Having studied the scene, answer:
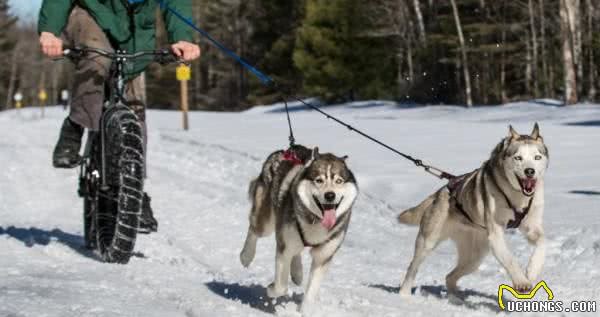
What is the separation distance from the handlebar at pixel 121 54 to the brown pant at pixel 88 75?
0.37 ft

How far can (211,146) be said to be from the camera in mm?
16781

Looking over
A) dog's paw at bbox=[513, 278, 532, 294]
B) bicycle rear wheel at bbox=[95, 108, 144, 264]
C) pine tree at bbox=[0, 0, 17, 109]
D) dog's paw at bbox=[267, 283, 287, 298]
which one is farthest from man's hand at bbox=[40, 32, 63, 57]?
pine tree at bbox=[0, 0, 17, 109]

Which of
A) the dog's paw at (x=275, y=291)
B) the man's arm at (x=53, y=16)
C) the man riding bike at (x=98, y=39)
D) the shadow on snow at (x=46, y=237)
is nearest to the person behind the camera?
the dog's paw at (x=275, y=291)

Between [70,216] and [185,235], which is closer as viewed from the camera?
[185,235]

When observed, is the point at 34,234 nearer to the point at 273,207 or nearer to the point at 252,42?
the point at 273,207

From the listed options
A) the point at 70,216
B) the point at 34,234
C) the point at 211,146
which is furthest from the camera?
the point at 211,146

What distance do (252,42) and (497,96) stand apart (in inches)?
793

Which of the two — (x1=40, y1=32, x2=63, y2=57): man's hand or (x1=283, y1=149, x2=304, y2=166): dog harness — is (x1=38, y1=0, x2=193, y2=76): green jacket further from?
(x1=283, y1=149, x2=304, y2=166): dog harness

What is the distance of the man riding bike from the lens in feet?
18.0

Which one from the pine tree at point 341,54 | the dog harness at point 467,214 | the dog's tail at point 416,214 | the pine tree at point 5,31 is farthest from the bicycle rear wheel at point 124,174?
the pine tree at point 5,31

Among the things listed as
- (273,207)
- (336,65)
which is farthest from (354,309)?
(336,65)

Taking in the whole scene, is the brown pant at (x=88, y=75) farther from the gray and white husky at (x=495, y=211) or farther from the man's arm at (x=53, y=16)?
the gray and white husky at (x=495, y=211)

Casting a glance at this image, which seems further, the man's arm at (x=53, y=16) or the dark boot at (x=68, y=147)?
the dark boot at (x=68, y=147)

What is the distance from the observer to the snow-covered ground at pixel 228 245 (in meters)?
4.45
